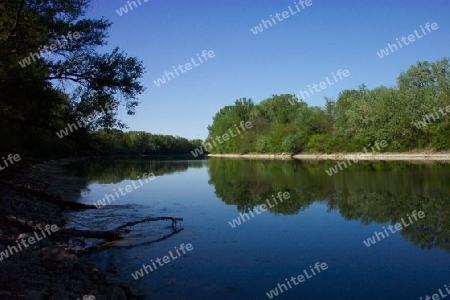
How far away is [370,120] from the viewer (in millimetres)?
79438

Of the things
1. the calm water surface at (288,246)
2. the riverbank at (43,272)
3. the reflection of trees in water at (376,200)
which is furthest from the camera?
the reflection of trees in water at (376,200)

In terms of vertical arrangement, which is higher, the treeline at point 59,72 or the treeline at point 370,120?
the treeline at point 59,72

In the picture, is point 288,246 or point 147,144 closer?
point 288,246

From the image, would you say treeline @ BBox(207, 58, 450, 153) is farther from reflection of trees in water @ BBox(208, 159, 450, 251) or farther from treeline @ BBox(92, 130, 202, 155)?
treeline @ BBox(92, 130, 202, 155)

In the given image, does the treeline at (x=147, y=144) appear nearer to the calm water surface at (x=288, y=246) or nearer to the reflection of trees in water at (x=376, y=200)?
the reflection of trees in water at (x=376, y=200)

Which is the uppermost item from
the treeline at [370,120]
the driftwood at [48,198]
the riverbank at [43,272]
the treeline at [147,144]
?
the treeline at [147,144]

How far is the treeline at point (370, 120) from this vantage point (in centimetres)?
7106

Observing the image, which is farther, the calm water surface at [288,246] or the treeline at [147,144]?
the treeline at [147,144]

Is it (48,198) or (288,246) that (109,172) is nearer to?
(48,198)

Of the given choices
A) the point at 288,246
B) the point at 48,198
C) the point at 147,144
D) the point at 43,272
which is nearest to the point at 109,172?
the point at 48,198

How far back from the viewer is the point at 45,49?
13.1 meters

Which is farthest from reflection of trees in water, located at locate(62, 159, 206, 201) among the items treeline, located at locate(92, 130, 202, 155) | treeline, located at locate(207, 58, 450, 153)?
treeline, located at locate(92, 130, 202, 155)

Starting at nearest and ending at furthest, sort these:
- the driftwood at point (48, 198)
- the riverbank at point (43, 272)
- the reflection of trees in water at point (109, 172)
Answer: the riverbank at point (43, 272) → the driftwood at point (48, 198) → the reflection of trees in water at point (109, 172)

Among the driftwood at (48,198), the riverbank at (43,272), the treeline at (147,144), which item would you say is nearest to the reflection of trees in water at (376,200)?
the driftwood at (48,198)
